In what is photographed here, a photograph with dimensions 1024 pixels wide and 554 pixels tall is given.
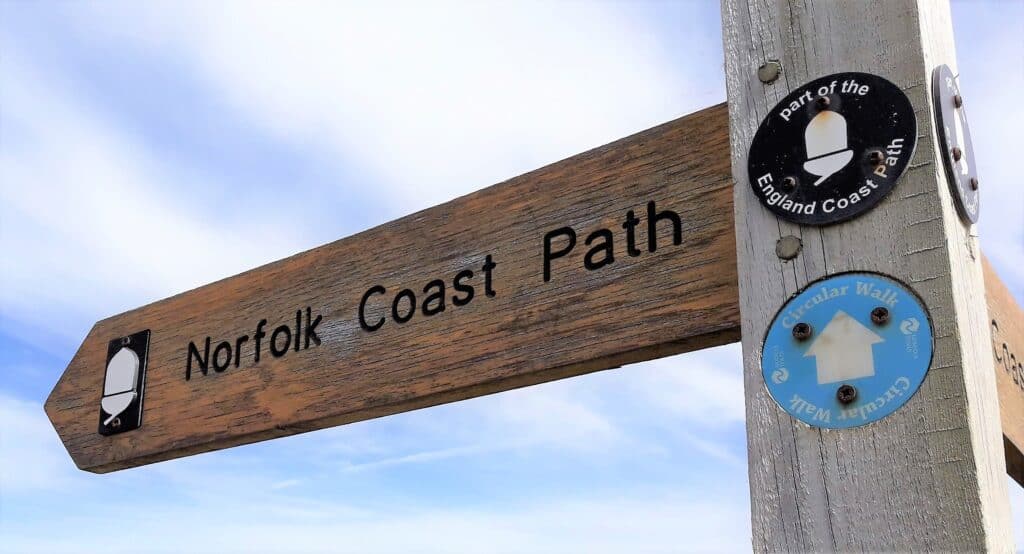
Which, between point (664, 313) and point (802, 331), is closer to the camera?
point (802, 331)

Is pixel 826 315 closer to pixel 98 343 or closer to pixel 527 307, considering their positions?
pixel 527 307

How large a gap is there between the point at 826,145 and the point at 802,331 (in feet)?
0.81

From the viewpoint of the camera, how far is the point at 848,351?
3.56 feet

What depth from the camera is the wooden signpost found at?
104 centimetres

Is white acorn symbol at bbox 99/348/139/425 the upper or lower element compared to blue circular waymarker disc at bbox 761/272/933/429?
upper

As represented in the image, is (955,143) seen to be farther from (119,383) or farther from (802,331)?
(119,383)

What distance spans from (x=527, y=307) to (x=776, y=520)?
24.6 inches

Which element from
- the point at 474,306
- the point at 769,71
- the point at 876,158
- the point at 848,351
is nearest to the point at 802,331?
the point at 848,351

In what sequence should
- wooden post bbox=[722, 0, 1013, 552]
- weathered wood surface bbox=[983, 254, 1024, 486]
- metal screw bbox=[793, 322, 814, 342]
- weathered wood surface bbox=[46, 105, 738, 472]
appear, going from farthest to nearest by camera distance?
weathered wood surface bbox=[983, 254, 1024, 486] → weathered wood surface bbox=[46, 105, 738, 472] → metal screw bbox=[793, 322, 814, 342] → wooden post bbox=[722, 0, 1013, 552]

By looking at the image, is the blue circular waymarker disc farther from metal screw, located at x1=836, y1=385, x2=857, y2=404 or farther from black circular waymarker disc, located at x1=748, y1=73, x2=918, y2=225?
black circular waymarker disc, located at x1=748, y1=73, x2=918, y2=225

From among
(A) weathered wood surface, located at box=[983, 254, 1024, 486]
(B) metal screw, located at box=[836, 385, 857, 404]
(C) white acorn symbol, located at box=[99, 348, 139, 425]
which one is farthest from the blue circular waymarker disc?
(C) white acorn symbol, located at box=[99, 348, 139, 425]

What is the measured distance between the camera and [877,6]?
3.97ft

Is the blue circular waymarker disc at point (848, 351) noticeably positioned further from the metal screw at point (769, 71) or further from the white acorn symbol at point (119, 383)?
the white acorn symbol at point (119, 383)

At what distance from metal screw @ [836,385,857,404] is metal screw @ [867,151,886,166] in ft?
0.92
